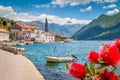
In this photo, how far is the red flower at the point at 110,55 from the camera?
242cm

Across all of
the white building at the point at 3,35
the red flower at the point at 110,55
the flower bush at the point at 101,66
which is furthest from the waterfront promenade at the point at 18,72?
the white building at the point at 3,35

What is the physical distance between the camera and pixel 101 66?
8.45 ft

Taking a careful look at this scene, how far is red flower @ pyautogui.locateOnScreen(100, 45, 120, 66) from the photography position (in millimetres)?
2418

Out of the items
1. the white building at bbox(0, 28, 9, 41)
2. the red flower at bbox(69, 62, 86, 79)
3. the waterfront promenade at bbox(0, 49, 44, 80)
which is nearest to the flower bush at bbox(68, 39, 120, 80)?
the red flower at bbox(69, 62, 86, 79)

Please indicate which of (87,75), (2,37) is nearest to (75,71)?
(87,75)

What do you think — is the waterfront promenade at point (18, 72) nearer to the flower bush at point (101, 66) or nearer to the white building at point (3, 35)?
the flower bush at point (101, 66)

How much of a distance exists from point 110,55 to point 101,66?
0.57ft

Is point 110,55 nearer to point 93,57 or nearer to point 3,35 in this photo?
point 93,57

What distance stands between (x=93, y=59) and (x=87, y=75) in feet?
0.46

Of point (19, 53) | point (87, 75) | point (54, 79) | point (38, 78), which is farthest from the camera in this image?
point (19, 53)

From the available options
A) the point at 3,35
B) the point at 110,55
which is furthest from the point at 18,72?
the point at 3,35

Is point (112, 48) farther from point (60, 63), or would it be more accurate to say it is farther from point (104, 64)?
point (60, 63)

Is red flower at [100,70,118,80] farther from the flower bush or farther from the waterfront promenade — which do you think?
the waterfront promenade

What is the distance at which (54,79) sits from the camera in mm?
34750
